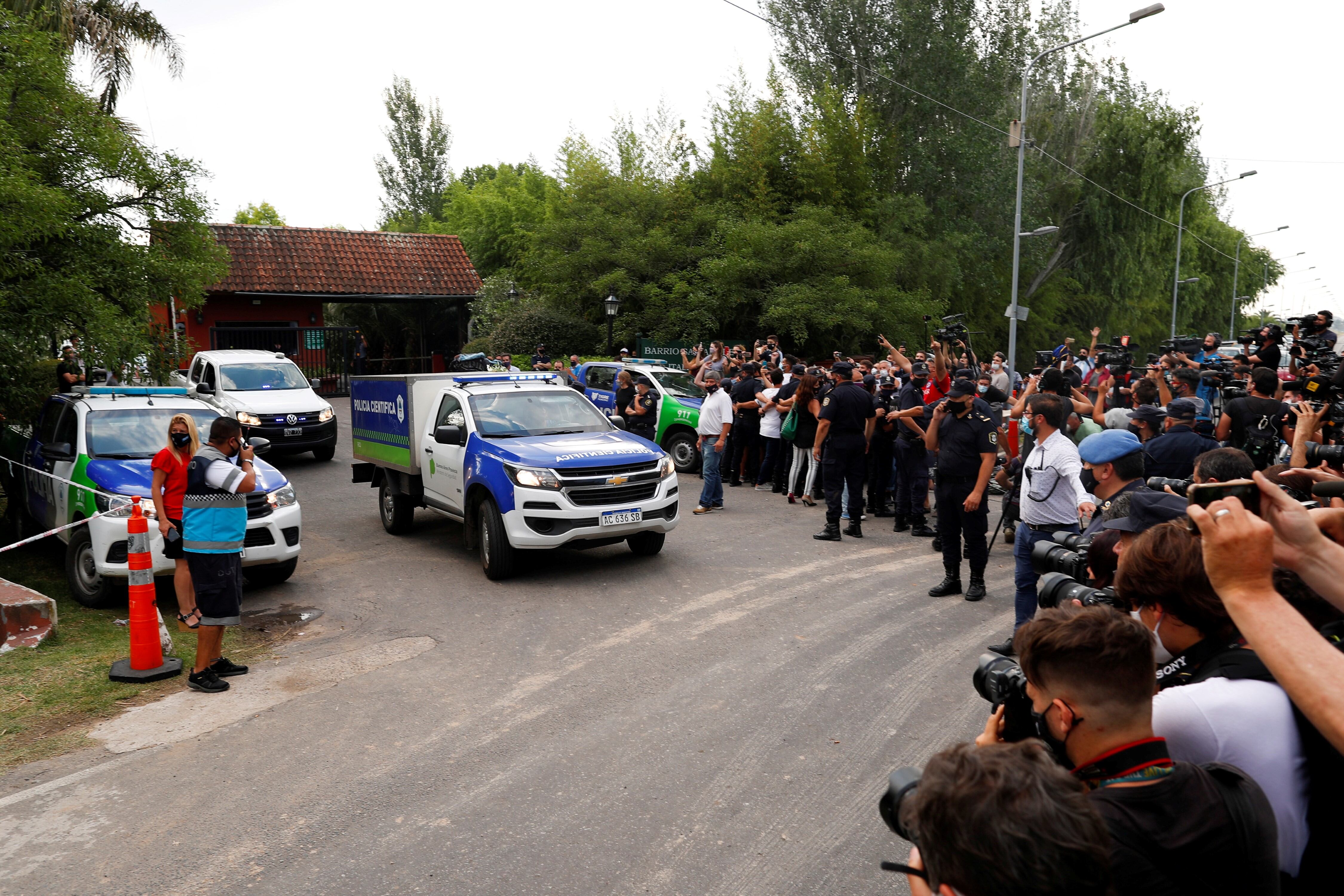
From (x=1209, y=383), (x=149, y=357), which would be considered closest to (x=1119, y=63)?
(x=1209, y=383)

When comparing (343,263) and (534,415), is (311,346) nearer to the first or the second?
(343,263)

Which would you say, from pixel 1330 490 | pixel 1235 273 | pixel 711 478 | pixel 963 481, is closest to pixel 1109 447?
pixel 963 481

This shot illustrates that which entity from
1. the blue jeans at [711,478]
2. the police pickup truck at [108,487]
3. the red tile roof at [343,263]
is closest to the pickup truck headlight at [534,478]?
the police pickup truck at [108,487]

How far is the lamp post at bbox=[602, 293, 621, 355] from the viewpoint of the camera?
A: 80.4 ft

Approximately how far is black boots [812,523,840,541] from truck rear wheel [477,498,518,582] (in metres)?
3.70

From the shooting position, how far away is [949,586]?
8.33 m

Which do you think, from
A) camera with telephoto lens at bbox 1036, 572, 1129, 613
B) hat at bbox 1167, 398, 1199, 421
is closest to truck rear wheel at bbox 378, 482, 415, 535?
hat at bbox 1167, 398, 1199, 421

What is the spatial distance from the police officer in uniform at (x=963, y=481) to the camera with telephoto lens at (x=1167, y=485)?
343 centimetres

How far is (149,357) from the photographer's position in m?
12.2

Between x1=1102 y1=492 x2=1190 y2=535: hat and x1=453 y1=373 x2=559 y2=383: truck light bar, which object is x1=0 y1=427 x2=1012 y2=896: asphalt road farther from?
x1=453 y1=373 x2=559 y2=383: truck light bar

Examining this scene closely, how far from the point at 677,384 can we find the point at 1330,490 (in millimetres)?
14017

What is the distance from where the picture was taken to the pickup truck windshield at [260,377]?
17141 mm

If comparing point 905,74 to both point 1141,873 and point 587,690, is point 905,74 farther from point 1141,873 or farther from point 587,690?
point 1141,873

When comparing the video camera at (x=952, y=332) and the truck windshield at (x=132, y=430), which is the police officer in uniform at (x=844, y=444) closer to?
the video camera at (x=952, y=332)
